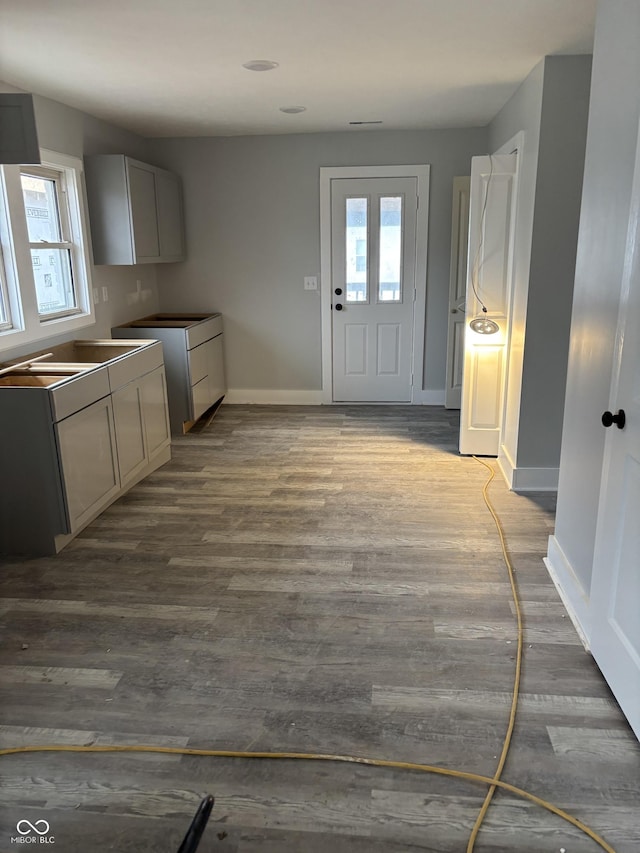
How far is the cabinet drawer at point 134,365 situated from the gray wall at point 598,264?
262 cm

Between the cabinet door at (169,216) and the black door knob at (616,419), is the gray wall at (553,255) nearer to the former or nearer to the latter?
the black door knob at (616,419)

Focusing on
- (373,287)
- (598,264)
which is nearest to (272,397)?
(373,287)

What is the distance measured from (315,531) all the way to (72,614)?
135 cm

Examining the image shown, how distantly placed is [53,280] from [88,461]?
1.68 meters

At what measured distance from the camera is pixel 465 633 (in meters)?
2.61

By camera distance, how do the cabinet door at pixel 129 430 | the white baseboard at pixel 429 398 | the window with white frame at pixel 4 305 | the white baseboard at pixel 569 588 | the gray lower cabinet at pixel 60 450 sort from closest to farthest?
the white baseboard at pixel 569 588, the gray lower cabinet at pixel 60 450, the window with white frame at pixel 4 305, the cabinet door at pixel 129 430, the white baseboard at pixel 429 398

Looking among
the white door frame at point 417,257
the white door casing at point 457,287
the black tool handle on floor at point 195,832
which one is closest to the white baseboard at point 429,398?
the white door frame at point 417,257

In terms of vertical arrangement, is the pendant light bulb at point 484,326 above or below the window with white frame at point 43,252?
below

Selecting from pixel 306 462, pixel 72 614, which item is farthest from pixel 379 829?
pixel 306 462

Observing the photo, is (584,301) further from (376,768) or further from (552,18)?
(376,768)

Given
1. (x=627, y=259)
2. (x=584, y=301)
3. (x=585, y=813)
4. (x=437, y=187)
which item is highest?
(x=437, y=187)

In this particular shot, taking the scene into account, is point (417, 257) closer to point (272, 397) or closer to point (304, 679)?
point (272, 397)

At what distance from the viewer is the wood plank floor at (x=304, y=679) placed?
178cm

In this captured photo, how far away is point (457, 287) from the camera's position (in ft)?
19.2
